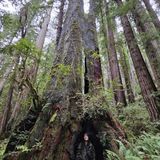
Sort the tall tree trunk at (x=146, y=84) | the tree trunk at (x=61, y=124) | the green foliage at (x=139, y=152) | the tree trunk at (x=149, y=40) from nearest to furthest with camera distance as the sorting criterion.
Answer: the green foliage at (x=139, y=152) → the tree trunk at (x=61, y=124) → the tall tree trunk at (x=146, y=84) → the tree trunk at (x=149, y=40)

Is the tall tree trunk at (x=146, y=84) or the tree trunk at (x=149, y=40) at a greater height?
the tree trunk at (x=149, y=40)

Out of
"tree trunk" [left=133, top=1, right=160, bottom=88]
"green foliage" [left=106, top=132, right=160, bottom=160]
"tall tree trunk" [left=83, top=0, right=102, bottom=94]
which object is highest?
"tree trunk" [left=133, top=1, right=160, bottom=88]

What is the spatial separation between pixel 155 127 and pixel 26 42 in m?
4.24

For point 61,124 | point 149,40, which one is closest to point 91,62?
point 61,124

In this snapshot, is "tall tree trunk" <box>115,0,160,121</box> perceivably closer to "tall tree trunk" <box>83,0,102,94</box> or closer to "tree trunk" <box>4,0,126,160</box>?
"tall tree trunk" <box>83,0,102,94</box>

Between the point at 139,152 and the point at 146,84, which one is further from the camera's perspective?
the point at 146,84

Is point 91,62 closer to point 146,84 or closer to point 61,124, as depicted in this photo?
point 61,124

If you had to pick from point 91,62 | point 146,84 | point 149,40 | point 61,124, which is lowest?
point 61,124

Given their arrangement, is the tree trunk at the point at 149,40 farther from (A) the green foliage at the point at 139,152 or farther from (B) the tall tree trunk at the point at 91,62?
(A) the green foliage at the point at 139,152

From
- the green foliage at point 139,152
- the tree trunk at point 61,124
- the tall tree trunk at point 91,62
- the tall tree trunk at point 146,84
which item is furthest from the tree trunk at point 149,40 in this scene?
the green foliage at point 139,152

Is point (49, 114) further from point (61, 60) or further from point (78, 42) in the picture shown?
point (78, 42)

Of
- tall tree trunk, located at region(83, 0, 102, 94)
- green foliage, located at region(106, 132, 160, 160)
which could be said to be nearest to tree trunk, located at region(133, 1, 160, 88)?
tall tree trunk, located at region(83, 0, 102, 94)

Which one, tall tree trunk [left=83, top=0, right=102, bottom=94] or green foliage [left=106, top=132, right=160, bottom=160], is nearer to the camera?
green foliage [left=106, top=132, right=160, bottom=160]

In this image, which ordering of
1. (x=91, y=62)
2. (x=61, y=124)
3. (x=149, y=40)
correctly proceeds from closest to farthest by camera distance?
(x=61, y=124) < (x=91, y=62) < (x=149, y=40)
